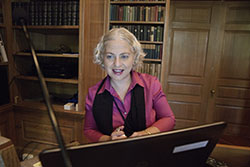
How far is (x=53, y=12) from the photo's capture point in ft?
6.66

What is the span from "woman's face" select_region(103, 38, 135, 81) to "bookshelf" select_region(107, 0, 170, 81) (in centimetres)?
146

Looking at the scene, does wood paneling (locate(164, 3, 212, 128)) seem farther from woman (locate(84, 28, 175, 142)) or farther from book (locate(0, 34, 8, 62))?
book (locate(0, 34, 8, 62))

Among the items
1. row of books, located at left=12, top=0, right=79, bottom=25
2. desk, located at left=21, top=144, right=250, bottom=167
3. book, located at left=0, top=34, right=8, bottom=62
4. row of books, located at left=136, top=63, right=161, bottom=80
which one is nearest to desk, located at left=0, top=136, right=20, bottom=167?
desk, located at left=21, top=144, right=250, bottom=167

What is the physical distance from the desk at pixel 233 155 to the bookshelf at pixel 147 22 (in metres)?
1.61

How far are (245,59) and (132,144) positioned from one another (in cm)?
340

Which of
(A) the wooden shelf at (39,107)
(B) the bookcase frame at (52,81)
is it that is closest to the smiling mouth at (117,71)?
(B) the bookcase frame at (52,81)

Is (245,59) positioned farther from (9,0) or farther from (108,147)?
(9,0)

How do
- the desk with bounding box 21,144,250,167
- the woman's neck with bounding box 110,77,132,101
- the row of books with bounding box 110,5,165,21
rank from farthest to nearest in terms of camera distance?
the row of books with bounding box 110,5,165,21 → the woman's neck with bounding box 110,77,132,101 → the desk with bounding box 21,144,250,167

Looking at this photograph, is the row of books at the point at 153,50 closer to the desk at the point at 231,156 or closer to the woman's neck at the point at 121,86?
the woman's neck at the point at 121,86

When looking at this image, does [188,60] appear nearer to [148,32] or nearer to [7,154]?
[148,32]

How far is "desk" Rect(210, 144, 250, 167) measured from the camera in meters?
0.87

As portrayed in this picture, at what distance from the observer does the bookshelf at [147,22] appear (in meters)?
2.37

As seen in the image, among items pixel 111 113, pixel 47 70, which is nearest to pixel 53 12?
pixel 47 70

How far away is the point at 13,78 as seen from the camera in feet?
7.28
